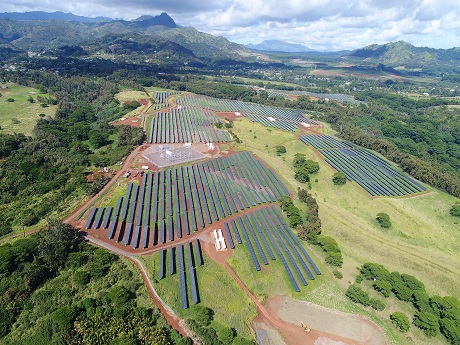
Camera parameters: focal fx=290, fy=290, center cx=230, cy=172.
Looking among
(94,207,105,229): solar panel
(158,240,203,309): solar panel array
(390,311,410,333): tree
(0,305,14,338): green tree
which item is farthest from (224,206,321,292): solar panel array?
(0,305,14,338): green tree

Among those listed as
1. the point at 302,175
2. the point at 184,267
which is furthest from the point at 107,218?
the point at 302,175

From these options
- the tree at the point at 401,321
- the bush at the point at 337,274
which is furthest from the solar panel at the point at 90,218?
the tree at the point at 401,321

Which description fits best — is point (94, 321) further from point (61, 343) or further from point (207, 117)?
point (207, 117)

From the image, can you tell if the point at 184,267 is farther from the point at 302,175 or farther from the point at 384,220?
the point at 384,220

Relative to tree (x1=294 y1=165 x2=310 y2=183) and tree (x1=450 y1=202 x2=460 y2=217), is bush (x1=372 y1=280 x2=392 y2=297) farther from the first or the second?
tree (x1=294 y1=165 x2=310 y2=183)

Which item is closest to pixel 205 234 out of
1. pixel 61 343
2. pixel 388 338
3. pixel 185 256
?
pixel 185 256

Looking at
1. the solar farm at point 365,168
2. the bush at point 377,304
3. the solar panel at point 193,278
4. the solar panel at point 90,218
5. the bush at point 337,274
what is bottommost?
the bush at point 337,274

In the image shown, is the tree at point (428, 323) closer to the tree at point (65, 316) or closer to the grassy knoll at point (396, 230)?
the grassy knoll at point (396, 230)
